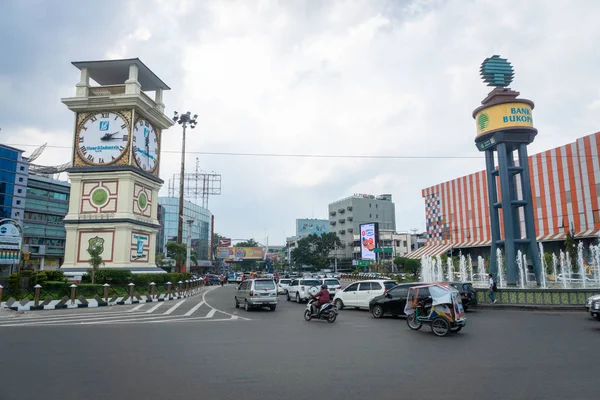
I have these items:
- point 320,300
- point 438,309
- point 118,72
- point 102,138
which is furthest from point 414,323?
point 118,72

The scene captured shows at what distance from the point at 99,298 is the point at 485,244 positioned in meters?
50.2

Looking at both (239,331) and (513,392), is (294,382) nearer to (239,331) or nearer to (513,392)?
(513,392)

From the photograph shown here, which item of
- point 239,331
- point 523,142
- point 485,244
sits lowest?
point 239,331

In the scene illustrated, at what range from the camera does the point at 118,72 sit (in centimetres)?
3256

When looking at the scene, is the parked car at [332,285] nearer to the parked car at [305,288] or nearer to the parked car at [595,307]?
the parked car at [305,288]

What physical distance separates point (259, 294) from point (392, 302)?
6.54 m

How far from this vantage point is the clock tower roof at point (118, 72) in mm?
30891

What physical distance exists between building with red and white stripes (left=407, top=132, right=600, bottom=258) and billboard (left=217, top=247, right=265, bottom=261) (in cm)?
4129

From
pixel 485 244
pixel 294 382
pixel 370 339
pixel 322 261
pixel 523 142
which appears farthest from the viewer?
pixel 322 261

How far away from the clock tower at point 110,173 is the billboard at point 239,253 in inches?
2501

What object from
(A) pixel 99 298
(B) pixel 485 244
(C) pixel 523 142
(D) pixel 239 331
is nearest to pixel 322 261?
(B) pixel 485 244

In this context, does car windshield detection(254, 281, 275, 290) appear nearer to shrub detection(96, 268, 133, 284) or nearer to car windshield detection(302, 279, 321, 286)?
car windshield detection(302, 279, 321, 286)

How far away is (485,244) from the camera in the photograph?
57219mm

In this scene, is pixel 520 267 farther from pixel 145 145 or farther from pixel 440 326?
pixel 145 145
